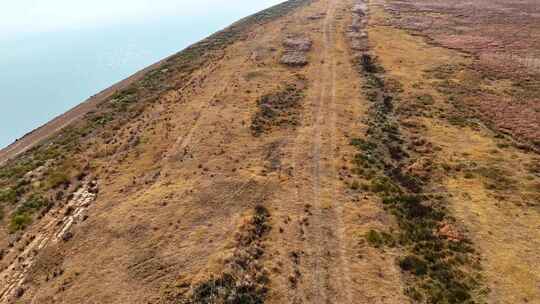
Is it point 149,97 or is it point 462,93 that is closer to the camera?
point 462,93

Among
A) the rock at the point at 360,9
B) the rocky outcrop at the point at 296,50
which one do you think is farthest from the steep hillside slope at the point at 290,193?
the rock at the point at 360,9

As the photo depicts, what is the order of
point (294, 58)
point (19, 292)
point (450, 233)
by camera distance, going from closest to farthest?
1. point (19, 292)
2. point (450, 233)
3. point (294, 58)

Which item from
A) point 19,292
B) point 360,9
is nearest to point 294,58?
point 360,9

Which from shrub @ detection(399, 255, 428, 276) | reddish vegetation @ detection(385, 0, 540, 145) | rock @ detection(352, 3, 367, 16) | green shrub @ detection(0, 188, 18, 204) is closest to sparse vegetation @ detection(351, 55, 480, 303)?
shrub @ detection(399, 255, 428, 276)

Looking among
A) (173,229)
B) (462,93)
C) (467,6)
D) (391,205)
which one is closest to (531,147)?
(462,93)

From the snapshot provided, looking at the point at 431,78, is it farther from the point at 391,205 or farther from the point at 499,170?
the point at 391,205

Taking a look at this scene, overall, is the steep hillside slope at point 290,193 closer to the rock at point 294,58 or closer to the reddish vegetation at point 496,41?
the reddish vegetation at point 496,41

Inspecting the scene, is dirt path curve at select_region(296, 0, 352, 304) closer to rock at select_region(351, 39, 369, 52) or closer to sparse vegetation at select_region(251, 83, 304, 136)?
sparse vegetation at select_region(251, 83, 304, 136)

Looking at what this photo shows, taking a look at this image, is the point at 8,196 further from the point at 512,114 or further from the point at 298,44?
the point at 298,44
